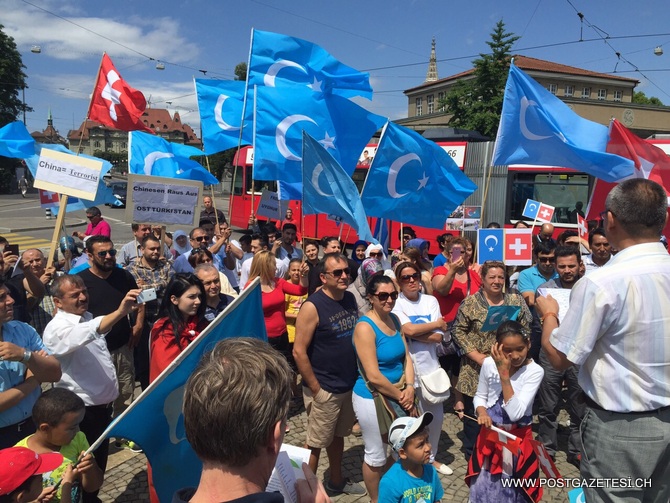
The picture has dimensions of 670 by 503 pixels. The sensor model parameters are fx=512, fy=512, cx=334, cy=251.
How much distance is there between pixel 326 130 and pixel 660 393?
5907 mm

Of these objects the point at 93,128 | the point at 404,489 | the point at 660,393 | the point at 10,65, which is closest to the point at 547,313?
the point at 660,393

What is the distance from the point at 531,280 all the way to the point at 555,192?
7.96 metres

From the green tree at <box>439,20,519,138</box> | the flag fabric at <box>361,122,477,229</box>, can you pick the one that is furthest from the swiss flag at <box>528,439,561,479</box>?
the green tree at <box>439,20,519,138</box>

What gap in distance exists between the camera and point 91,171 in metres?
5.73

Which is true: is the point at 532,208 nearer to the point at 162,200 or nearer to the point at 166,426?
the point at 162,200

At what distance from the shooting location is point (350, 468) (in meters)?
4.32

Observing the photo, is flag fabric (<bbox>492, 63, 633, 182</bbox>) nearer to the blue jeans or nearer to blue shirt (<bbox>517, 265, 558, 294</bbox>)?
blue shirt (<bbox>517, 265, 558, 294</bbox>)

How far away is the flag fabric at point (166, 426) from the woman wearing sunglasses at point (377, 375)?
1463 mm

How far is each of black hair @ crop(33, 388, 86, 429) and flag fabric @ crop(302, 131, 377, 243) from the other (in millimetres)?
3162

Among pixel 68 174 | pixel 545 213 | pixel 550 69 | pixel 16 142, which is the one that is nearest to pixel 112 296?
pixel 68 174

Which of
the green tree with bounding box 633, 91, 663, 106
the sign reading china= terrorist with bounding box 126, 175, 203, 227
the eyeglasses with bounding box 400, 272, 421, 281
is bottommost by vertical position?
the eyeglasses with bounding box 400, 272, 421, 281

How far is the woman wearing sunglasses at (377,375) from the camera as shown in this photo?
3.49 m

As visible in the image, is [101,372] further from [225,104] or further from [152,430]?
[225,104]

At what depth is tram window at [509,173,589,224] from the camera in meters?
12.1
